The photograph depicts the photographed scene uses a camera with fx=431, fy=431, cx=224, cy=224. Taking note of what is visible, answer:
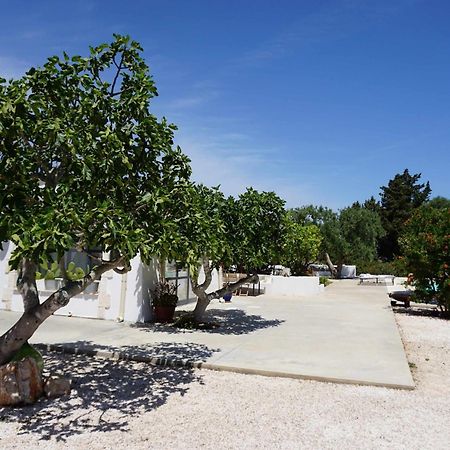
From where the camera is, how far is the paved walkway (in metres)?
8.03

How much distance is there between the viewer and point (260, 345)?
33.1 ft

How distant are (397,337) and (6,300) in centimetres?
1251

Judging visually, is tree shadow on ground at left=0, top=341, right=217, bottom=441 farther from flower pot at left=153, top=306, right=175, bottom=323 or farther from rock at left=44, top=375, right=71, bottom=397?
flower pot at left=153, top=306, right=175, bottom=323

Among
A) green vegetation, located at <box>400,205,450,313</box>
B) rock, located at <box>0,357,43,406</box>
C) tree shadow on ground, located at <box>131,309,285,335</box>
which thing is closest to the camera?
rock, located at <box>0,357,43,406</box>

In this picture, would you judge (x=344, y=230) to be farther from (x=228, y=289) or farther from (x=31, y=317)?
(x=31, y=317)

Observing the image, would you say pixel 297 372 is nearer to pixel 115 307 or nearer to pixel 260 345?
pixel 260 345

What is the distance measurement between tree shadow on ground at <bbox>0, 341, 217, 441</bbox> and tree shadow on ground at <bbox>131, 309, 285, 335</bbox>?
2.44 meters

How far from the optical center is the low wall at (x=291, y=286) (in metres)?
25.5

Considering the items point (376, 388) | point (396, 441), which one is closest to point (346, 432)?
point (396, 441)

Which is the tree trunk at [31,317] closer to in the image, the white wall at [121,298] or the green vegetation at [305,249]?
the white wall at [121,298]

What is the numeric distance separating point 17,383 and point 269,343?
5.96 m

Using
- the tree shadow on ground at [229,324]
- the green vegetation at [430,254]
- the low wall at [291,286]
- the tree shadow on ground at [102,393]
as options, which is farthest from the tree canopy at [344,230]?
the tree shadow on ground at [102,393]

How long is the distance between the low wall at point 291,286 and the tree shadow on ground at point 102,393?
16657mm

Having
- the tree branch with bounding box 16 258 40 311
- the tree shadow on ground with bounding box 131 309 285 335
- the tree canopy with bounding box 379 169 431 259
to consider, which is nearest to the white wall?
the tree shadow on ground with bounding box 131 309 285 335
